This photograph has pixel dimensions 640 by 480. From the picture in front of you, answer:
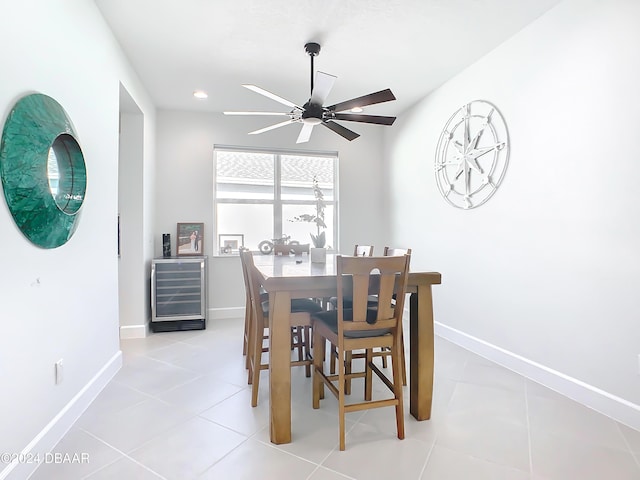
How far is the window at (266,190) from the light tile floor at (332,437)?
246 centimetres

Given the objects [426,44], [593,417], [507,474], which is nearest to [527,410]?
[593,417]

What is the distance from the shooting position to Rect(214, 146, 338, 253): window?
4762 millimetres

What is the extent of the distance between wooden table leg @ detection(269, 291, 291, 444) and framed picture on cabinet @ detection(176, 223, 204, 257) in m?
2.93

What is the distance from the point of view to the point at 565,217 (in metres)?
2.47

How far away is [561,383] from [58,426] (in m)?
3.14

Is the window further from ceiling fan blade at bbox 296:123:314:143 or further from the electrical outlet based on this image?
the electrical outlet

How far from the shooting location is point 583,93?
7.65ft

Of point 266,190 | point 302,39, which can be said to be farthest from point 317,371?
point 266,190

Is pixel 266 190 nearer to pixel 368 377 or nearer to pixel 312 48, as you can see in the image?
pixel 312 48

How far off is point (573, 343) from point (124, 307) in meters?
4.07

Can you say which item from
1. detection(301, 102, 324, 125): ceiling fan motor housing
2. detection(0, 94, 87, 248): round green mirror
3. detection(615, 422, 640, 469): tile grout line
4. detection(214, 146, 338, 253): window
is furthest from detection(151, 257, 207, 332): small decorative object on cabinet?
detection(615, 422, 640, 469): tile grout line

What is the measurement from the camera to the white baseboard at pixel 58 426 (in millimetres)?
1494

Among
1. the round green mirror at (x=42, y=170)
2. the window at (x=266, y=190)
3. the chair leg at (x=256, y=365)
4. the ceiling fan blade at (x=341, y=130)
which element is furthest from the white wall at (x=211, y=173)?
the chair leg at (x=256, y=365)

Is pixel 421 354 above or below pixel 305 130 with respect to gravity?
below
